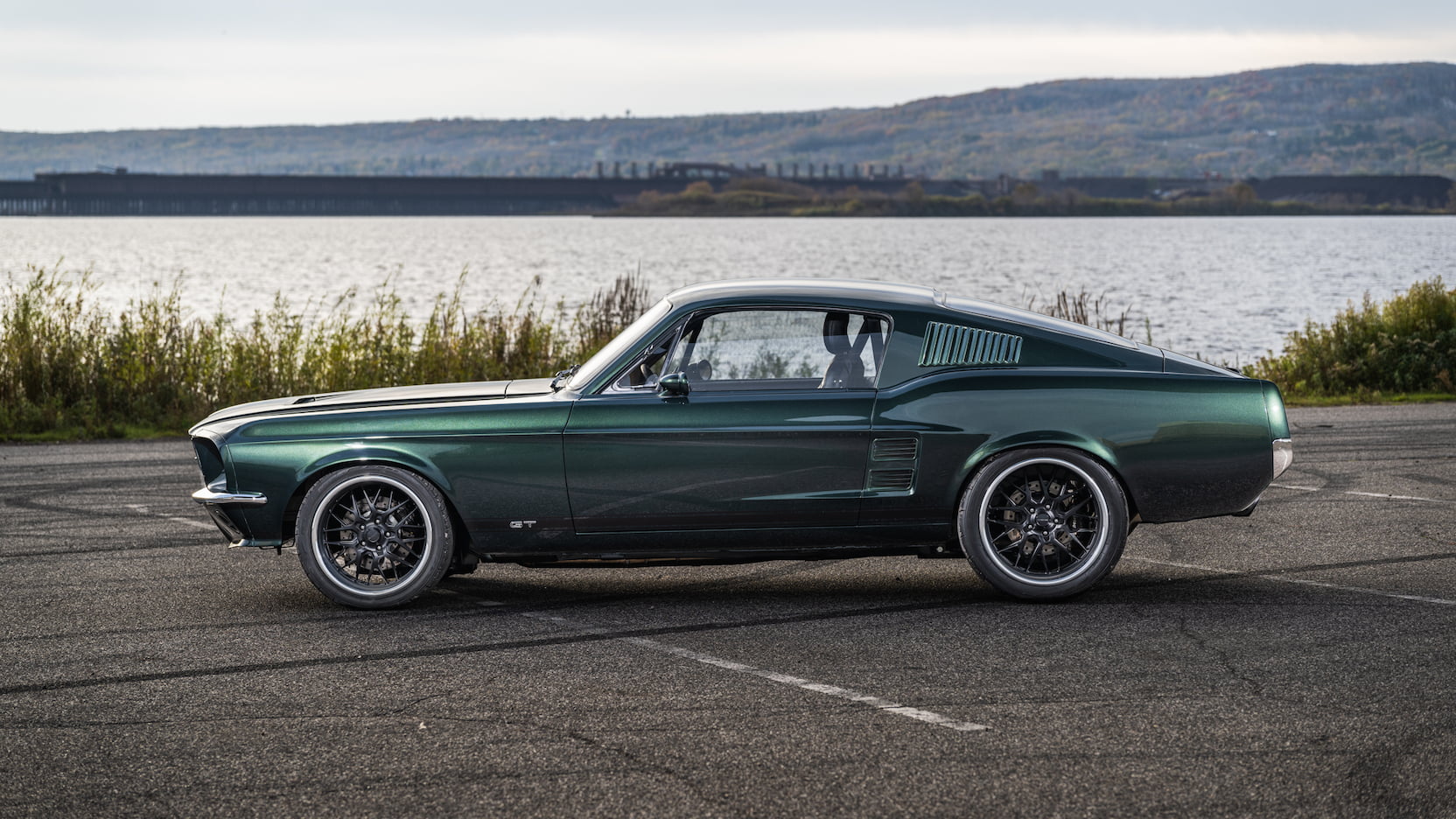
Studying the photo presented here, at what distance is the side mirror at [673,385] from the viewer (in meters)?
6.25

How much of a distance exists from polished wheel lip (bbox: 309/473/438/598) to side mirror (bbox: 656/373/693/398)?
3.82 ft

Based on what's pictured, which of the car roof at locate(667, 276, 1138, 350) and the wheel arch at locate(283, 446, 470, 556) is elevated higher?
the car roof at locate(667, 276, 1138, 350)

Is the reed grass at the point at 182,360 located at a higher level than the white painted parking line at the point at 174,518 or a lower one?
higher

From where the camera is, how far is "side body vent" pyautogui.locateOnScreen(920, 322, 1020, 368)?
21.1ft

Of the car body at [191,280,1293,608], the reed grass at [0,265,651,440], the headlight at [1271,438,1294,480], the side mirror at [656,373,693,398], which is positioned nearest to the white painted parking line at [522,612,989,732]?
the car body at [191,280,1293,608]

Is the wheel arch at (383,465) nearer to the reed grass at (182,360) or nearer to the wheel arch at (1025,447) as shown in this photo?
the wheel arch at (1025,447)

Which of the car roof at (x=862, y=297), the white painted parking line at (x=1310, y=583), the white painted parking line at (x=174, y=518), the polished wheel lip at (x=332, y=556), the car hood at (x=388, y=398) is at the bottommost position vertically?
the white painted parking line at (x=1310, y=583)

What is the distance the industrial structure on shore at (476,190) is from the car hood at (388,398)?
6107 inches

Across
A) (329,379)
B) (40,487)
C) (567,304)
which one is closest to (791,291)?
(40,487)

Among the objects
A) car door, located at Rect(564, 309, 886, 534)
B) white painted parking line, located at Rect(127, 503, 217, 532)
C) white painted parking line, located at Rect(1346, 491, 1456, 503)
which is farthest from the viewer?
white painted parking line, located at Rect(1346, 491, 1456, 503)

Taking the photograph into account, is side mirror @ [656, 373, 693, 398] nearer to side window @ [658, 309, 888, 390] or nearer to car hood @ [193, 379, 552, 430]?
side window @ [658, 309, 888, 390]

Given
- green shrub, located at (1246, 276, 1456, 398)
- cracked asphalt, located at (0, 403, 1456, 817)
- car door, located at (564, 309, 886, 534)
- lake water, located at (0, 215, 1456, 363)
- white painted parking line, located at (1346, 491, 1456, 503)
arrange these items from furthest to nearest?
1. lake water, located at (0, 215, 1456, 363)
2. green shrub, located at (1246, 276, 1456, 398)
3. white painted parking line, located at (1346, 491, 1456, 503)
4. car door, located at (564, 309, 886, 534)
5. cracked asphalt, located at (0, 403, 1456, 817)

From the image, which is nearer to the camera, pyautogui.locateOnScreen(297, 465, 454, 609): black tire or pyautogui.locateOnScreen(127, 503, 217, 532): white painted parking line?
pyautogui.locateOnScreen(297, 465, 454, 609): black tire

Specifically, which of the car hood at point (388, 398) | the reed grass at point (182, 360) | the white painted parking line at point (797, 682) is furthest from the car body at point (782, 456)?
the reed grass at point (182, 360)
